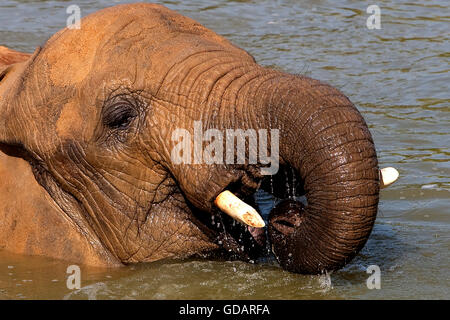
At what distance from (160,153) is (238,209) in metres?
0.68

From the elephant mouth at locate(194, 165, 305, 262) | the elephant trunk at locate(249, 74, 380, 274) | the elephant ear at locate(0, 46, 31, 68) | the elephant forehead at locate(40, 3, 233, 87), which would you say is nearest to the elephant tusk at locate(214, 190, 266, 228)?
the elephant mouth at locate(194, 165, 305, 262)

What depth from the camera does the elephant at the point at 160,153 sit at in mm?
5059

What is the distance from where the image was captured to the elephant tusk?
17.0ft

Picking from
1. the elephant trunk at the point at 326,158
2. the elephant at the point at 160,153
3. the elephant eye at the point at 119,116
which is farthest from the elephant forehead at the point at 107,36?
the elephant trunk at the point at 326,158

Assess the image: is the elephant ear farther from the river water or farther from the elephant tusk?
the elephant tusk

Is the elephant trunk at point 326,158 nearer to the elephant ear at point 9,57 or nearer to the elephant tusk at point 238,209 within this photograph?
the elephant tusk at point 238,209

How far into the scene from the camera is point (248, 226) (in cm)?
609

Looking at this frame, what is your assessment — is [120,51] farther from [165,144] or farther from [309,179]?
[309,179]

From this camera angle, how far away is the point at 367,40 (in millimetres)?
13039

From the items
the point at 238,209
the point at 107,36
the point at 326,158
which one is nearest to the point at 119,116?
the point at 107,36

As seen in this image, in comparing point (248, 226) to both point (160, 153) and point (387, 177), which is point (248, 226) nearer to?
point (160, 153)

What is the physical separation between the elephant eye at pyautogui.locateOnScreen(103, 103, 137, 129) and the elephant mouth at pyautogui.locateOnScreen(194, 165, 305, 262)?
2.38ft

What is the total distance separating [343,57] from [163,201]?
6944 mm
